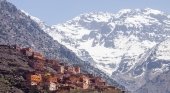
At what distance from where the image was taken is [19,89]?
19638 cm

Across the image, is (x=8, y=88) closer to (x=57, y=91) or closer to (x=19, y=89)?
(x=19, y=89)

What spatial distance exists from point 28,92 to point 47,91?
281 inches

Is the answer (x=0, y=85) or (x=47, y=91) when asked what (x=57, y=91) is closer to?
(x=47, y=91)

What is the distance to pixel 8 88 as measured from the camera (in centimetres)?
19638

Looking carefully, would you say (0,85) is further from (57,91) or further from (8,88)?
(57,91)

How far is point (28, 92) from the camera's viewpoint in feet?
638

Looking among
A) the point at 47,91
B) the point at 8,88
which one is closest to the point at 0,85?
the point at 8,88

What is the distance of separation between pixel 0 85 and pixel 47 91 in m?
15.2

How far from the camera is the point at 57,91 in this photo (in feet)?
653

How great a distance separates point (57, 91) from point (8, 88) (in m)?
15.8

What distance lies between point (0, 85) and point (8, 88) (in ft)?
10.2

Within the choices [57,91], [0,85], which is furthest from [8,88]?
[57,91]

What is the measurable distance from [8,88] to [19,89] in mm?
3520

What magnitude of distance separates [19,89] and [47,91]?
29.9 feet
